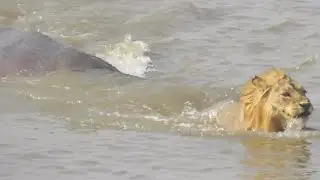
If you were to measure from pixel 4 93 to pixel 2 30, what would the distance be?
6.27ft

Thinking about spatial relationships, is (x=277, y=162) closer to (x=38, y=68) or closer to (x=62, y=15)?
(x=38, y=68)

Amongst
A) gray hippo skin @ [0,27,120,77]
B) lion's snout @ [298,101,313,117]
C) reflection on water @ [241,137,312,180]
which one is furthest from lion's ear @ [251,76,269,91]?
gray hippo skin @ [0,27,120,77]

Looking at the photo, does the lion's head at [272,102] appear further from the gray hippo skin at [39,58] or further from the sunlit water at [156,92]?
the gray hippo skin at [39,58]

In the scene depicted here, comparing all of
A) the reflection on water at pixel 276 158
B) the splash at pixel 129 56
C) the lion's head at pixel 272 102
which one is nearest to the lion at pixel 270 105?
the lion's head at pixel 272 102

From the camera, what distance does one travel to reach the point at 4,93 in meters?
8.24

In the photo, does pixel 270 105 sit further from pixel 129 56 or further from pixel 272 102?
pixel 129 56

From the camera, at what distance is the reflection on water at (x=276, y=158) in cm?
570

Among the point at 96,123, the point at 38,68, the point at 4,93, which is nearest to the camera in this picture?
the point at 96,123

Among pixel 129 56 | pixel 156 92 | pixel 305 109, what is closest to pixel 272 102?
pixel 305 109

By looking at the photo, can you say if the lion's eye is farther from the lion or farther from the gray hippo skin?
the gray hippo skin

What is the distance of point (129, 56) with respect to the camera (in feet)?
35.2

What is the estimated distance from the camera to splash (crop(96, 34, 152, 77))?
10.1m

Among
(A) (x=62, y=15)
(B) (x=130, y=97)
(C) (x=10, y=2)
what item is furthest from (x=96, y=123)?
(C) (x=10, y=2)

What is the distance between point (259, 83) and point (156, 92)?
1.57m
